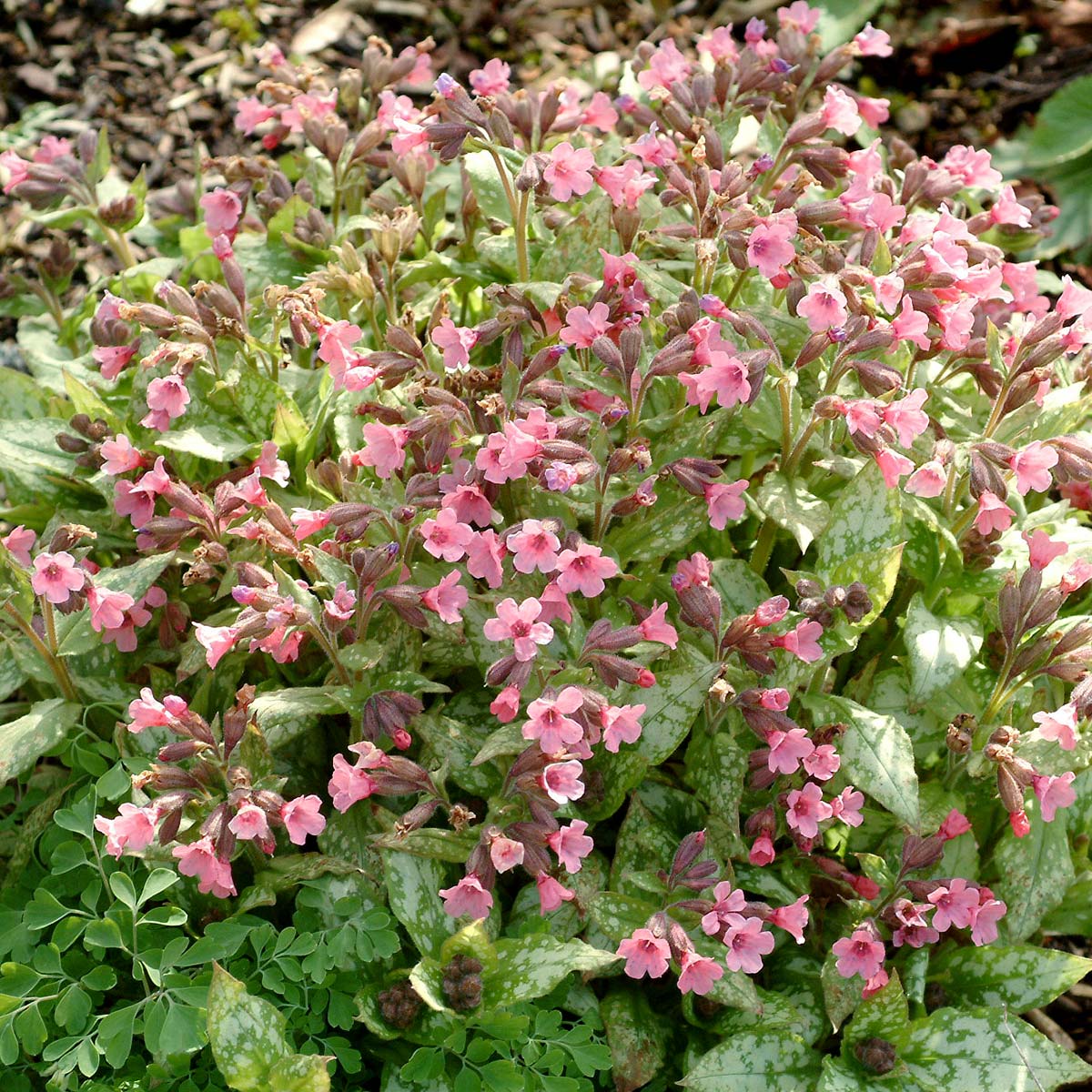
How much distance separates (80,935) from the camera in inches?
93.0

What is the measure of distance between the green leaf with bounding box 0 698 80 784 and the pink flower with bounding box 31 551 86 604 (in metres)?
0.32

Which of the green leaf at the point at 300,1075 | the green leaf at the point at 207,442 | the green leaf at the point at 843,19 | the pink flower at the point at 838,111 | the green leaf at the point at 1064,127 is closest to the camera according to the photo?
the green leaf at the point at 300,1075

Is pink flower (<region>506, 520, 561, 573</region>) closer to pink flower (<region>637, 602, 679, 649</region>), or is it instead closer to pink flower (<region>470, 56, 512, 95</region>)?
pink flower (<region>637, 602, 679, 649</region>)

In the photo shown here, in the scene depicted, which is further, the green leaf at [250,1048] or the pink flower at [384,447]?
the pink flower at [384,447]

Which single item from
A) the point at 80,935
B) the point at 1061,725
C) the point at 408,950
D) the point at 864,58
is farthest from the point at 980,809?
the point at 864,58

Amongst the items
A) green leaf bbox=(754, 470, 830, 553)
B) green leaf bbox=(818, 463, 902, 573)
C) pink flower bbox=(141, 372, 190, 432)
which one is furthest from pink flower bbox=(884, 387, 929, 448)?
pink flower bbox=(141, 372, 190, 432)

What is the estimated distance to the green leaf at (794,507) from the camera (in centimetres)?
239

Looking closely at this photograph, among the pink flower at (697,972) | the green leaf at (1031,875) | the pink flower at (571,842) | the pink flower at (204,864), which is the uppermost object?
the pink flower at (204,864)

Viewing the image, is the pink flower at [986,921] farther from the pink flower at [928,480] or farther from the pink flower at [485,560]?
the pink flower at [485,560]

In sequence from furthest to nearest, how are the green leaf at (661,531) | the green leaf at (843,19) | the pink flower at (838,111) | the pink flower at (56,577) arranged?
the green leaf at (843,19) → the pink flower at (838,111) → the green leaf at (661,531) → the pink flower at (56,577)

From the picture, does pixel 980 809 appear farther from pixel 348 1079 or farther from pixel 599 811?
pixel 348 1079

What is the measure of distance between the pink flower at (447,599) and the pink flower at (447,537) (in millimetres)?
42

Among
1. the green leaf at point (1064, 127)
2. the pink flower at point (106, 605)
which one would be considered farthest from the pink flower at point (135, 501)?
the green leaf at point (1064, 127)

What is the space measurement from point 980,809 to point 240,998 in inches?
59.5
